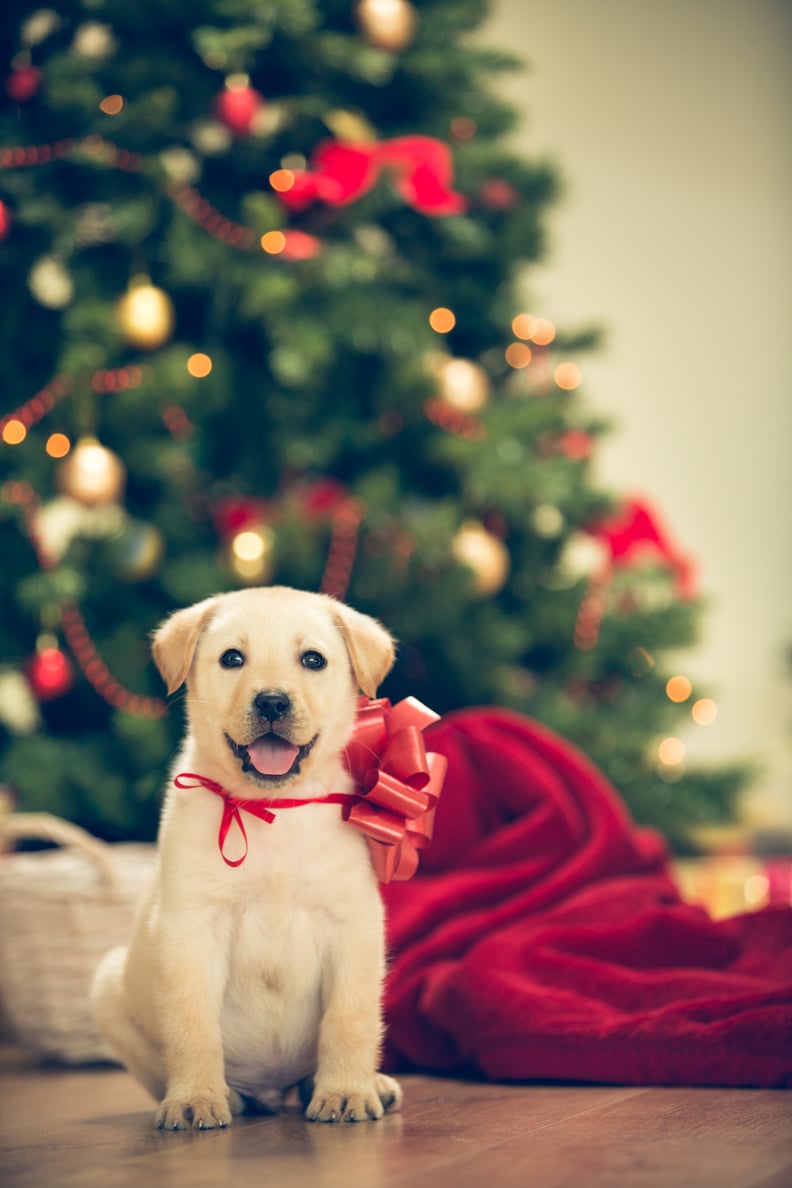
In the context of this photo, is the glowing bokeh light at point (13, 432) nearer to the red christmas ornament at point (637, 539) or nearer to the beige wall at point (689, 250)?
the red christmas ornament at point (637, 539)

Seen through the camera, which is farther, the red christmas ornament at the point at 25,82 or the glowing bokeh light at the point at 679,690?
the glowing bokeh light at the point at 679,690

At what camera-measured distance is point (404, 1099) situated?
4.79ft

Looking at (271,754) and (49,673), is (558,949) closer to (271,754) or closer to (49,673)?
(271,754)

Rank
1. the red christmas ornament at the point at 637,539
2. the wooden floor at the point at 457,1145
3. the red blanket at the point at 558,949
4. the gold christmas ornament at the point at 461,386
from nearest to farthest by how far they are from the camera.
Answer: the wooden floor at the point at 457,1145 < the red blanket at the point at 558,949 < the gold christmas ornament at the point at 461,386 < the red christmas ornament at the point at 637,539

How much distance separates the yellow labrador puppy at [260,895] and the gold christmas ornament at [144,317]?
47.0 inches

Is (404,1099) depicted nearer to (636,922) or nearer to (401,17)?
(636,922)

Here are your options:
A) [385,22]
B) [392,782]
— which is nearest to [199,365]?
[385,22]

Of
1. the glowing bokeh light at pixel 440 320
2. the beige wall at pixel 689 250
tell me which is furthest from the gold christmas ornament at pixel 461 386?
the beige wall at pixel 689 250

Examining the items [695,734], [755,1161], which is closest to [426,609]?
[755,1161]

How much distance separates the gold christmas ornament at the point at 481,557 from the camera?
254 cm

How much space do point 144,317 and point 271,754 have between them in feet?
4.46

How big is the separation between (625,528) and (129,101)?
55.1 inches

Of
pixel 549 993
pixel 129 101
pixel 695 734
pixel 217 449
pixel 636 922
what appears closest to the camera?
pixel 549 993

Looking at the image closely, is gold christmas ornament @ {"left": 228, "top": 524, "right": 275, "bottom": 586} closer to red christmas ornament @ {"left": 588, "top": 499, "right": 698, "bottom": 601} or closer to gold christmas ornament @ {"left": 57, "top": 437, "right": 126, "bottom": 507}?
gold christmas ornament @ {"left": 57, "top": 437, "right": 126, "bottom": 507}
